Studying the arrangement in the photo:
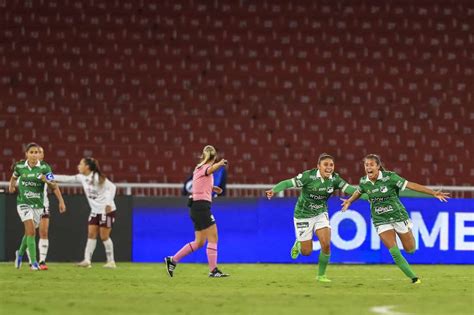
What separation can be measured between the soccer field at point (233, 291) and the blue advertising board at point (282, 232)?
1.60 meters

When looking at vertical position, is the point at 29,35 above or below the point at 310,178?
above

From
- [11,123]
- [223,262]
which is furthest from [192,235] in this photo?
[11,123]

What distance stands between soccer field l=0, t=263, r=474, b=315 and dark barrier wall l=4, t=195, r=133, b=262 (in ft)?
4.84

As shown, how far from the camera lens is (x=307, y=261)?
19.0 m

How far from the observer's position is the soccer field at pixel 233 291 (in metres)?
9.41

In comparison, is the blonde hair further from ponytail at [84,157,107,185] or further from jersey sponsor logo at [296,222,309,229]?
ponytail at [84,157,107,185]

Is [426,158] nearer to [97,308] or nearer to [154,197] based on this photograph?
[154,197]

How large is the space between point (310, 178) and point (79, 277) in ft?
11.2

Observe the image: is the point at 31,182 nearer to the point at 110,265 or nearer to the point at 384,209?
the point at 110,265

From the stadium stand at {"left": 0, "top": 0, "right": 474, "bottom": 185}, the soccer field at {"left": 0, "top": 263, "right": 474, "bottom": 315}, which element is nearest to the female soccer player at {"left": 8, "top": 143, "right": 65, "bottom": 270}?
the soccer field at {"left": 0, "top": 263, "right": 474, "bottom": 315}

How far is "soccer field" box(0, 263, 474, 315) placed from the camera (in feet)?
30.9

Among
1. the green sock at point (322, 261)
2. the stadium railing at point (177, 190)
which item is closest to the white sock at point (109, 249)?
the stadium railing at point (177, 190)

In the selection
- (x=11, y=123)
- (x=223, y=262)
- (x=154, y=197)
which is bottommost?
(x=223, y=262)

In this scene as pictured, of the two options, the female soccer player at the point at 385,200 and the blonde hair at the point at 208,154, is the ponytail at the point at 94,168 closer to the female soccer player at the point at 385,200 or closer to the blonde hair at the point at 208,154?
the blonde hair at the point at 208,154
